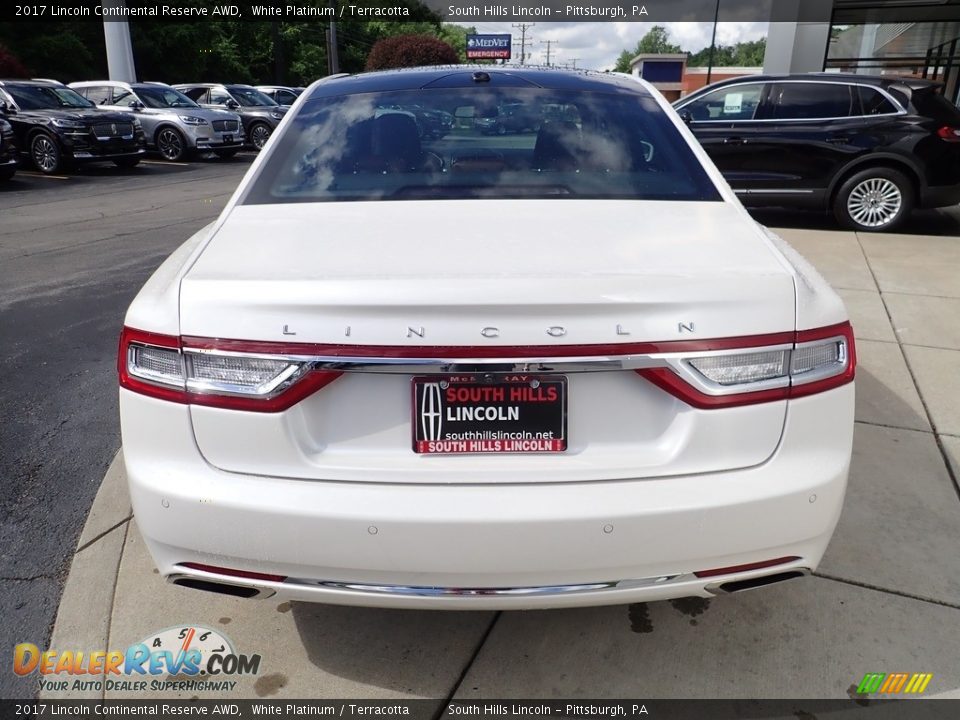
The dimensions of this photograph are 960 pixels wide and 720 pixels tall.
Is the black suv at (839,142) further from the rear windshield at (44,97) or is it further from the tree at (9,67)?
the tree at (9,67)

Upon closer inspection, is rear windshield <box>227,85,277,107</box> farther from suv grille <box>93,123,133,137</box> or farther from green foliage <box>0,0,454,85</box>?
green foliage <box>0,0,454,85</box>

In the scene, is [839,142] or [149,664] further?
[839,142]

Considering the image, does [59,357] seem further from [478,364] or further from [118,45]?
[118,45]

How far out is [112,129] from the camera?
16.2m

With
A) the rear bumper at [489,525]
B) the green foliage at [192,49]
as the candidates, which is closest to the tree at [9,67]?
the green foliage at [192,49]

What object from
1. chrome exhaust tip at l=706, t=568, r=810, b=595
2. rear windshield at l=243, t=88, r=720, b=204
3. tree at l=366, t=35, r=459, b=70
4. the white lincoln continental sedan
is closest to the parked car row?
rear windshield at l=243, t=88, r=720, b=204

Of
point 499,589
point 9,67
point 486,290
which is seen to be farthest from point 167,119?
point 499,589

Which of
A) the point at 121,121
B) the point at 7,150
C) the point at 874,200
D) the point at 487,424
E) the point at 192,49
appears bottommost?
the point at 7,150

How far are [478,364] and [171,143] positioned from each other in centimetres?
1961

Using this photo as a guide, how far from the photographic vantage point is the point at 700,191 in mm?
2719

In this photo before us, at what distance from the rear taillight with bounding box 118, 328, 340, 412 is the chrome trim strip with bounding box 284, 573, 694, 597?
51 cm

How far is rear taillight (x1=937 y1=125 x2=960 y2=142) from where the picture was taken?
8.64 m

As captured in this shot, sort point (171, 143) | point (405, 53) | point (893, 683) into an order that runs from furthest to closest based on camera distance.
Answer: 1. point (405, 53)
2. point (171, 143)
3. point (893, 683)

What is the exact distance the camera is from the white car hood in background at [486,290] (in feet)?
5.90
